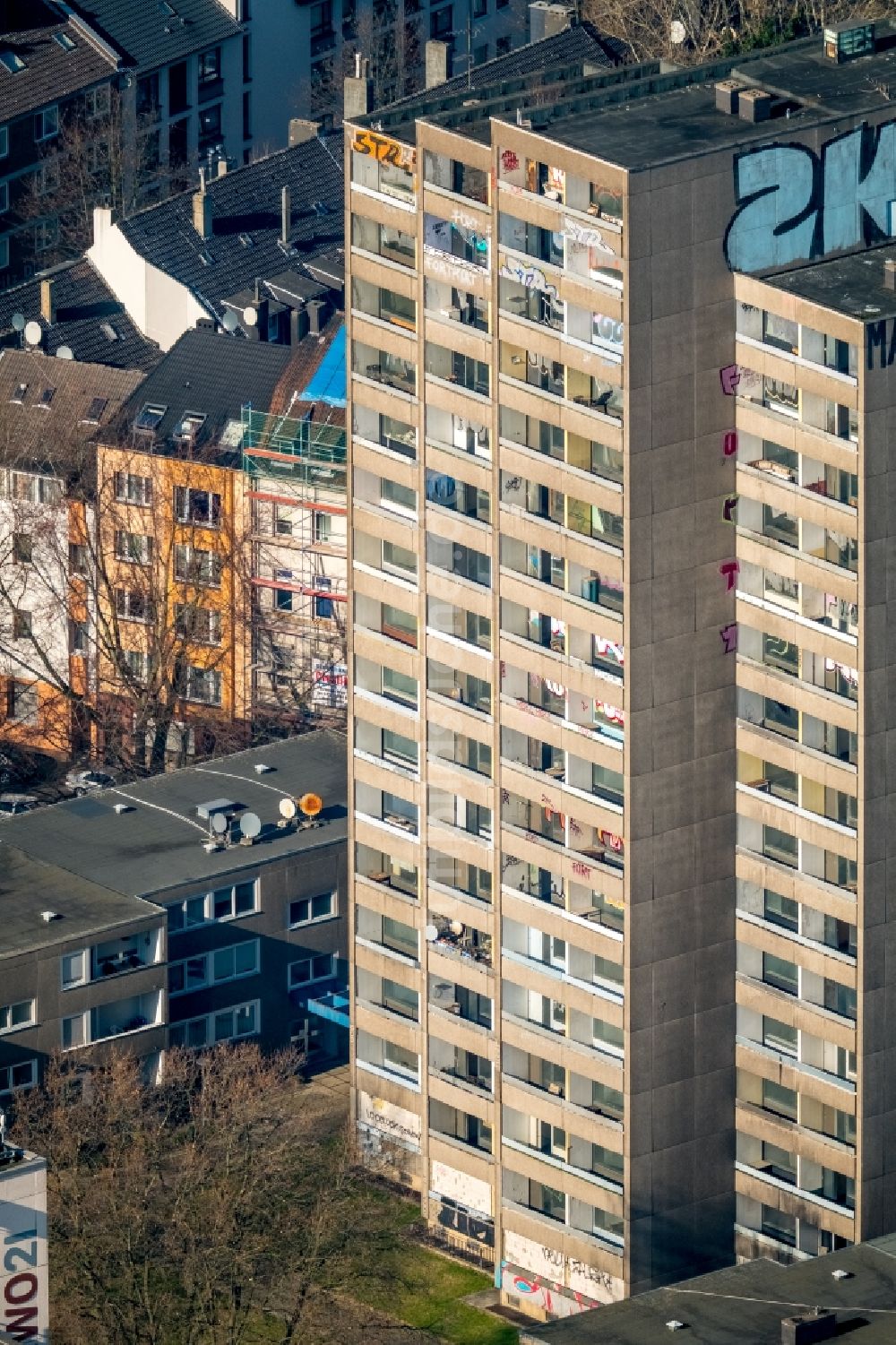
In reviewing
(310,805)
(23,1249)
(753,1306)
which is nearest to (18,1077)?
(310,805)

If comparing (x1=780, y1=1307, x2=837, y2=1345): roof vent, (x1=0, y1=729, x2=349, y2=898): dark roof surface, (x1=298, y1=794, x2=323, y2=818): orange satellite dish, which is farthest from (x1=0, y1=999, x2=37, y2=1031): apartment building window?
(x1=780, y1=1307, x2=837, y2=1345): roof vent

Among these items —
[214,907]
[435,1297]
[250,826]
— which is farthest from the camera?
[250,826]

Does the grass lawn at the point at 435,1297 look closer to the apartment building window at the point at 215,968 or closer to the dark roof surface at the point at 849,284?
the apartment building window at the point at 215,968

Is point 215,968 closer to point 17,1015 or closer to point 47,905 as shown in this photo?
point 47,905

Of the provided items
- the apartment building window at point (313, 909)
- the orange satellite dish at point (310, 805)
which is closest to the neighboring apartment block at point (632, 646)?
the orange satellite dish at point (310, 805)

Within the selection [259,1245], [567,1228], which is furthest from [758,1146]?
[259,1245]

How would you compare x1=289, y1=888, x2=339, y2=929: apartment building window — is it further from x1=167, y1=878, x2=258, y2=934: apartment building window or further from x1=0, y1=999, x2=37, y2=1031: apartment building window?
x1=0, y1=999, x2=37, y2=1031: apartment building window
